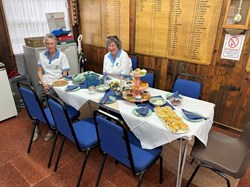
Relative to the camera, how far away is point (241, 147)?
1609 mm

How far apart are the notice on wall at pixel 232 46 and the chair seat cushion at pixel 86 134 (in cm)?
183

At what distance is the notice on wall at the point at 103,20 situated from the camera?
3.17 m

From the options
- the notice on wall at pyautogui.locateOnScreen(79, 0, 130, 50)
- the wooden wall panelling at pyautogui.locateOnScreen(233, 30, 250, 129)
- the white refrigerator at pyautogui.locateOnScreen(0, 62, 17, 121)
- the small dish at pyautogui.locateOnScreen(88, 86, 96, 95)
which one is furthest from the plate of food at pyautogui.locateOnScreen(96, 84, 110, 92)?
the wooden wall panelling at pyautogui.locateOnScreen(233, 30, 250, 129)

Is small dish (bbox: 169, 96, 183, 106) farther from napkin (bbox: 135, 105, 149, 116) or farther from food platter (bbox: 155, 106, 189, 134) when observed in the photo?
napkin (bbox: 135, 105, 149, 116)

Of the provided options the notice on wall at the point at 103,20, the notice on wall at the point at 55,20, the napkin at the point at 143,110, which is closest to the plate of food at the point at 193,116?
the napkin at the point at 143,110

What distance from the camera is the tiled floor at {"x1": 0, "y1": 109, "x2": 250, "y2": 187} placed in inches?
70.4

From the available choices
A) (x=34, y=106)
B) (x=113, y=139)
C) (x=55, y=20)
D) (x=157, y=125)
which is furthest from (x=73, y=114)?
(x=55, y=20)

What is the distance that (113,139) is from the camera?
134cm

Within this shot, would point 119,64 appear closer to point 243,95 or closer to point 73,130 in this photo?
point 73,130

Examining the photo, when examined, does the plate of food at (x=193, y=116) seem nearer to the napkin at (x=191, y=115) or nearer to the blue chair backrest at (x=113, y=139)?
the napkin at (x=191, y=115)

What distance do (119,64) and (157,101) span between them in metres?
0.98

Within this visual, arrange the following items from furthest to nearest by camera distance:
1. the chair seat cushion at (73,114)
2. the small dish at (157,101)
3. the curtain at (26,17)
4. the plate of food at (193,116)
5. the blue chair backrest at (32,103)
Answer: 1. the curtain at (26,17)
2. the chair seat cushion at (73,114)
3. the blue chair backrest at (32,103)
4. the small dish at (157,101)
5. the plate of food at (193,116)

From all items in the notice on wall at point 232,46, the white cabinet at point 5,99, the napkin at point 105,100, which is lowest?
the white cabinet at point 5,99

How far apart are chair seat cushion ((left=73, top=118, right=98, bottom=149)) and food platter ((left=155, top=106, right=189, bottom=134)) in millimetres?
635
